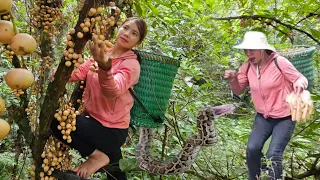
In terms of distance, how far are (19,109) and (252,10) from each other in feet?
5.60

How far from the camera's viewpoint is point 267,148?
2061 mm

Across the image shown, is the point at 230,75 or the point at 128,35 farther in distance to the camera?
the point at 230,75

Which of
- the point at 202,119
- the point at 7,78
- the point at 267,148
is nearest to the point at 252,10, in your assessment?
the point at 267,148

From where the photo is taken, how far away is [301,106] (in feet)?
5.67

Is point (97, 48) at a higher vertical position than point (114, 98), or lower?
higher

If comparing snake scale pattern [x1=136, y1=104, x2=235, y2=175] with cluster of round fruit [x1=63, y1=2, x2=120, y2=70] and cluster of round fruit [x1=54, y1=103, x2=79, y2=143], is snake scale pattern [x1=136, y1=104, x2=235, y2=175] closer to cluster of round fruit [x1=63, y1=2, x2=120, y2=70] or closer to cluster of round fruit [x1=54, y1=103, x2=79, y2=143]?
cluster of round fruit [x1=54, y1=103, x2=79, y2=143]

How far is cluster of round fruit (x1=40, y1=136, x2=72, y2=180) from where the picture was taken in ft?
4.74

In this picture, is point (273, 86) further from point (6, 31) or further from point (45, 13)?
point (6, 31)

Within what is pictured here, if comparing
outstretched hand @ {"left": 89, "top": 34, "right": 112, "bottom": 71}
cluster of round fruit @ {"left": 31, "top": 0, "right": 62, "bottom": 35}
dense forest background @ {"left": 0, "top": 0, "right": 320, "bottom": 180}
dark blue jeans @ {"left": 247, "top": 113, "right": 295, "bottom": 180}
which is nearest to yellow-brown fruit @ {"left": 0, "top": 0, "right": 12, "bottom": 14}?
outstretched hand @ {"left": 89, "top": 34, "right": 112, "bottom": 71}

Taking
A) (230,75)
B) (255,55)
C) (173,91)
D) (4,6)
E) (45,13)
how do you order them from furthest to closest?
(173,91) → (230,75) → (255,55) → (45,13) → (4,6)

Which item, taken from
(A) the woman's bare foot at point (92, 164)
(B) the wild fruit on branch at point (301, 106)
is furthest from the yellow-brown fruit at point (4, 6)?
(B) the wild fruit on branch at point (301, 106)

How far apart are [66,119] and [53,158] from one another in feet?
0.65

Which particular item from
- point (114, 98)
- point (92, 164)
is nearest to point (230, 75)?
point (114, 98)

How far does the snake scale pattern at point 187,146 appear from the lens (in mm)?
1737
